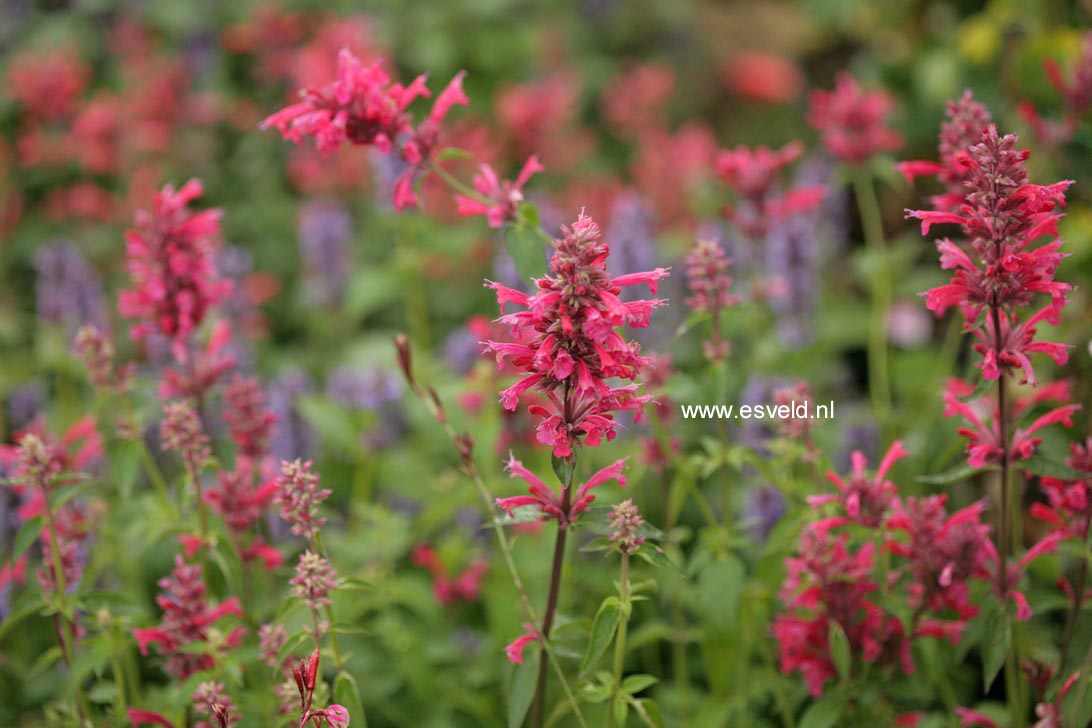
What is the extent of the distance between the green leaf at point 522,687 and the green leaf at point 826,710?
47 centimetres

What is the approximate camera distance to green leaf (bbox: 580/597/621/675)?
1.27 m

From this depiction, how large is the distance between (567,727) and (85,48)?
3598 millimetres

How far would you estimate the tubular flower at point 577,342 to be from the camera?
1160 mm

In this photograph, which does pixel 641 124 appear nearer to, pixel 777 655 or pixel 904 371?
pixel 904 371

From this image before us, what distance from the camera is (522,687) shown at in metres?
1.34

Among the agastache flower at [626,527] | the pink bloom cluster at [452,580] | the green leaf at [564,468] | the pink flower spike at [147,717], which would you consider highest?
the green leaf at [564,468]

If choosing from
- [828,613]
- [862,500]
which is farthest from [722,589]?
[862,500]

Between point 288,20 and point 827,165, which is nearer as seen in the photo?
point 827,165

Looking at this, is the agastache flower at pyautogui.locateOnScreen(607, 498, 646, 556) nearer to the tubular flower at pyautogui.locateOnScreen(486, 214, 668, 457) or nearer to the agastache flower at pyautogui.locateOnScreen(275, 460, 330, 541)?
the tubular flower at pyautogui.locateOnScreen(486, 214, 668, 457)

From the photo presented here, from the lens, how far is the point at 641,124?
13.4 ft

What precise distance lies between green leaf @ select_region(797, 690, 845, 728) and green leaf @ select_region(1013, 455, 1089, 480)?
0.45 meters

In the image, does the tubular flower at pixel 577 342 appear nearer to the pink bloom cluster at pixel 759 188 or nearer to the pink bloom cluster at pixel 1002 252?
the pink bloom cluster at pixel 1002 252

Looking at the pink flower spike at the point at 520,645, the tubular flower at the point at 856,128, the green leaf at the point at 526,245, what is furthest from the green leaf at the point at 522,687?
the tubular flower at the point at 856,128

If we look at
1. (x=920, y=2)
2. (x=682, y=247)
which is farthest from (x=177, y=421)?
(x=920, y=2)
